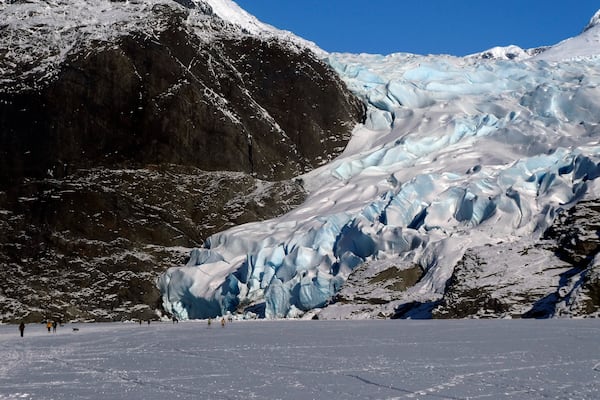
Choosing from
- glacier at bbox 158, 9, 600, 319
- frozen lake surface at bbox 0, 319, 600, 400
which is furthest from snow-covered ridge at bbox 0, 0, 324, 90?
frozen lake surface at bbox 0, 319, 600, 400

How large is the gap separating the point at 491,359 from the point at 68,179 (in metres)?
64.7

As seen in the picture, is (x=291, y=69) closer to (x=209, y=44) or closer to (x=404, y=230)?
(x=209, y=44)

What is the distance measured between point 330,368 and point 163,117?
65497 mm

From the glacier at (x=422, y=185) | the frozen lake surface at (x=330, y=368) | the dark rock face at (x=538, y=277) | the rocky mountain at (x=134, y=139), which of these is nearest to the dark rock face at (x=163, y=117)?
the rocky mountain at (x=134, y=139)

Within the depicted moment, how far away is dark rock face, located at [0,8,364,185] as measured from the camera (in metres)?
77.1

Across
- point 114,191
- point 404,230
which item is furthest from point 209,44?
point 404,230

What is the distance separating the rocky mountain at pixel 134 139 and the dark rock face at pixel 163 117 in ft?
0.48

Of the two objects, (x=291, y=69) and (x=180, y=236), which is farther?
(x=291, y=69)

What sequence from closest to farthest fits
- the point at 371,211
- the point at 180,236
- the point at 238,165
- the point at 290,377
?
the point at 290,377 < the point at 371,211 < the point at 180,236 < the point at 238,165

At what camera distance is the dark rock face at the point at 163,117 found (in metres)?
77.1

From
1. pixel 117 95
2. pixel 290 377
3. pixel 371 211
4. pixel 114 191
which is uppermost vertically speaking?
pixel 117 95

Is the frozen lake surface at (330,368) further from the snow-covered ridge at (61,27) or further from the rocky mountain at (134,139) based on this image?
the snow-covered ridge at (61,27)

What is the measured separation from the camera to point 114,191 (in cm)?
7325

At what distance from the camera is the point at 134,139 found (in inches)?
3066
